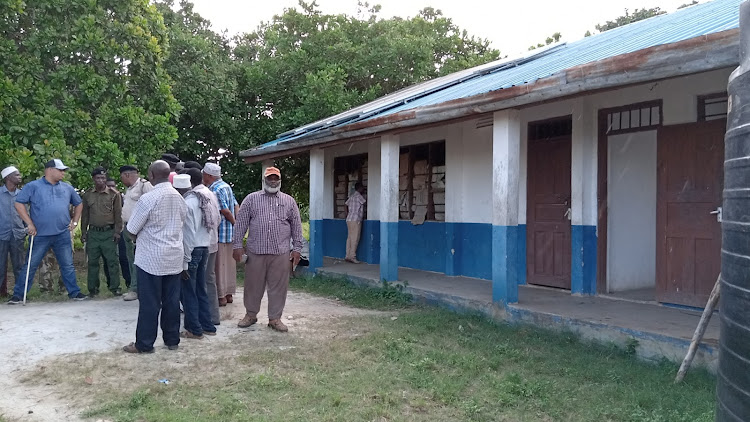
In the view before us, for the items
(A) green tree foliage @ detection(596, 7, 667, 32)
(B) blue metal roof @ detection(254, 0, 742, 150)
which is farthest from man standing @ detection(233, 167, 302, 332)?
(A) green tree foliage @ detection(596, 7, 667, 32)

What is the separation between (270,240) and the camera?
591 centimetres

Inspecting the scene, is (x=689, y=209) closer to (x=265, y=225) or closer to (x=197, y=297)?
(x=265, y=225)

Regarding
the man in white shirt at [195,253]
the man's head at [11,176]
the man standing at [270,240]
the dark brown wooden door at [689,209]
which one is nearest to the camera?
the man in white shirt at [195,253]

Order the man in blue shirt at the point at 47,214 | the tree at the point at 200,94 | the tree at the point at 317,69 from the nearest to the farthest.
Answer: the man in blue shirt at the point at 47,214, the tree at the point at 200,94, the tree at the point at 317,69

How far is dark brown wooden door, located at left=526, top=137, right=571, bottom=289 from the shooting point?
7559 mm

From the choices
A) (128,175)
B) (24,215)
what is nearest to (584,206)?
(128,175)

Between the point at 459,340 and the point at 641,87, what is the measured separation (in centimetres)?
343

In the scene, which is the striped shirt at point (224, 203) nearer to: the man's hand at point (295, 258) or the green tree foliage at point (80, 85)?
the man's hand at point (295, 258)

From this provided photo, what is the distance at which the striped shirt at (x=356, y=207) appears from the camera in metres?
11.3

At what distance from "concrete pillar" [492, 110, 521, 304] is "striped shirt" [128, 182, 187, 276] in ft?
10.5

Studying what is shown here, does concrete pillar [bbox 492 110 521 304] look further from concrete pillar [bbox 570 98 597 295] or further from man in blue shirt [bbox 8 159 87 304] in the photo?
man in blue shirt [bbox 8 159 87 304]

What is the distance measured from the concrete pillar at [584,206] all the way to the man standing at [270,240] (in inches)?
130

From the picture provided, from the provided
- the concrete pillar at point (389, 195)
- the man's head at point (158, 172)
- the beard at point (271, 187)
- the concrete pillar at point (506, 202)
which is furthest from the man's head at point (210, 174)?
the concrete pillar at point (506, 202)

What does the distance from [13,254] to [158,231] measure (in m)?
4.06
